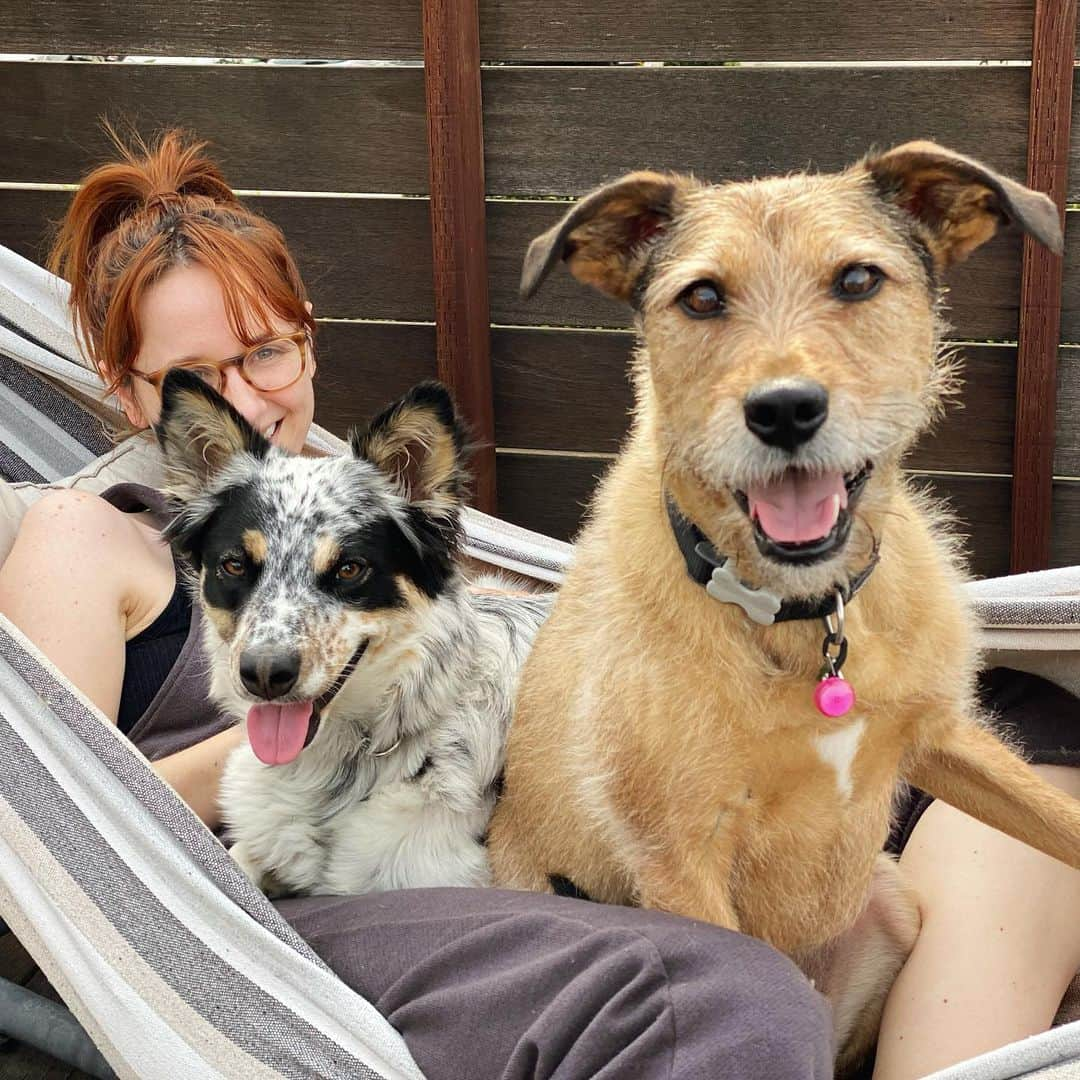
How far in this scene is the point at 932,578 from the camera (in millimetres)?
2018

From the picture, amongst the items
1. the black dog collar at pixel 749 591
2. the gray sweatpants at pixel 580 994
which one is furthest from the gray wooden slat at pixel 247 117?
the gray sweatpants at pixel 580 994

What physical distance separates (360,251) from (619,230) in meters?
2.28

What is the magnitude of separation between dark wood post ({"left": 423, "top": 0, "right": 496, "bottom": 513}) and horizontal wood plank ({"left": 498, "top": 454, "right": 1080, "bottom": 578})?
6.6 inches

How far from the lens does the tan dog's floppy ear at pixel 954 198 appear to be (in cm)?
174

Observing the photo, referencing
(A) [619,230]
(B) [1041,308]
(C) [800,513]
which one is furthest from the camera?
(B) [1041,308]

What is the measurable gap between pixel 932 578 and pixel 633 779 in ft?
1.87

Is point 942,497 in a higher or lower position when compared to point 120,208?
lower

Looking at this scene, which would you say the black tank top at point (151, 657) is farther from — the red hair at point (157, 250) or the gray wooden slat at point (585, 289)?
the gray wooden slat at point (585, 289)

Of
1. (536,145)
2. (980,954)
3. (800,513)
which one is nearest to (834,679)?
(800,513)

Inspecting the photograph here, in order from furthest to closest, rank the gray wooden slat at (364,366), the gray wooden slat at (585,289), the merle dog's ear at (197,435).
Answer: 1. the gray wooden slat at (364,366)
2. the gray wooden slat at (585,289)
3. the merle dog's ear at (197,435)

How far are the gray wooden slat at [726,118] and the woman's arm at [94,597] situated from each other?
1900mm

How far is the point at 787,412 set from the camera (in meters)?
1.59

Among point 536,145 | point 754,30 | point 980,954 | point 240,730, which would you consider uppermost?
point 754,30

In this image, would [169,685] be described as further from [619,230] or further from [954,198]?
[954,198]
